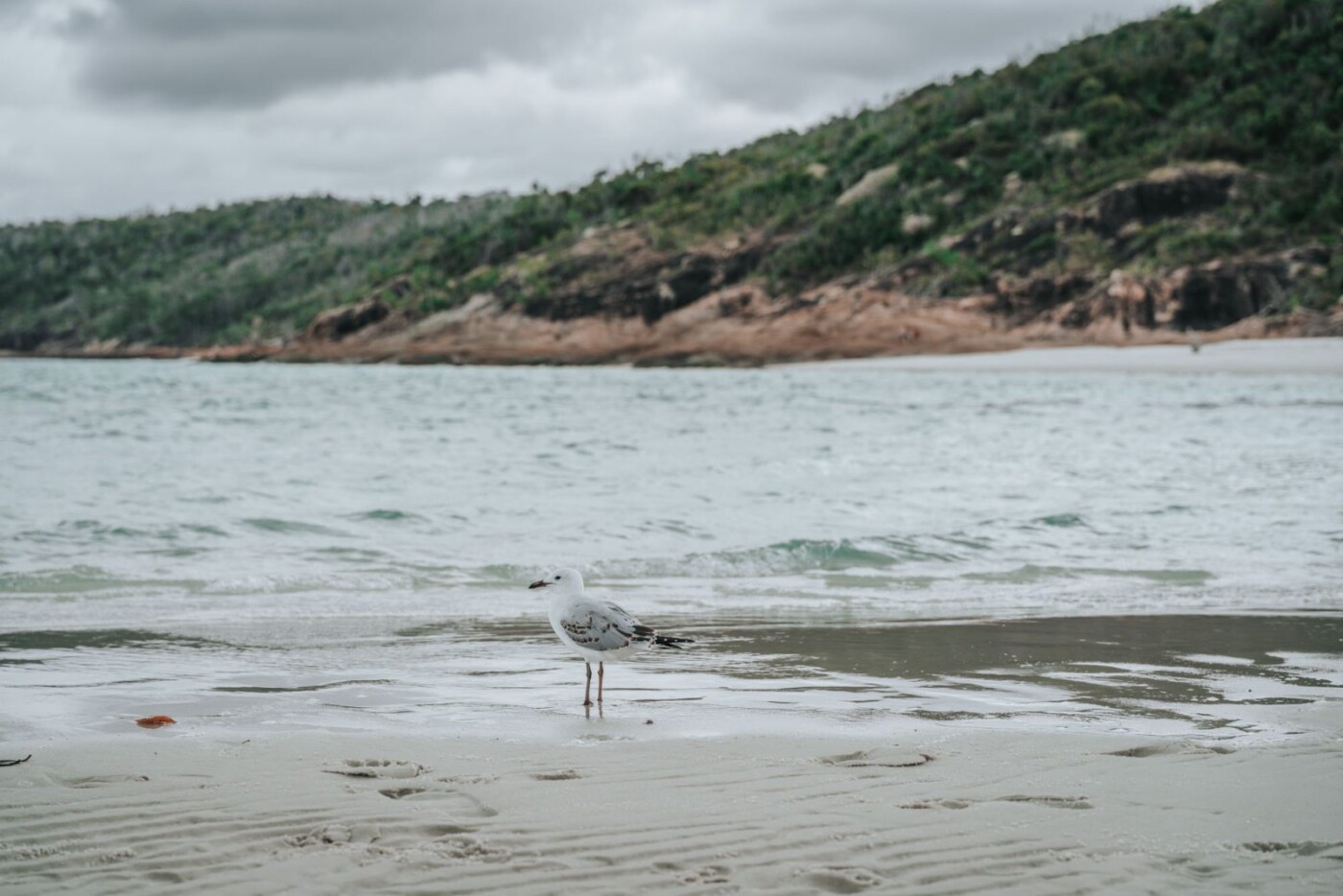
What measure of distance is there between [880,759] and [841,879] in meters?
1.34

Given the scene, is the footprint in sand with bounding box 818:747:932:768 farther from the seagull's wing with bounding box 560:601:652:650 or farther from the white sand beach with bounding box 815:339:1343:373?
the white sand beach with bounding box 815:339:1343:373

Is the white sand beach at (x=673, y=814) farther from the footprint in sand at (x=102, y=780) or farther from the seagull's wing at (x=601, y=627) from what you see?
the seagull's wing at (x=601, y=627)

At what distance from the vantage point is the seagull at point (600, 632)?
6.25m

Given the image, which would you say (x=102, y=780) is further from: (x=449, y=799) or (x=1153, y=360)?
(x=1153, y=360)

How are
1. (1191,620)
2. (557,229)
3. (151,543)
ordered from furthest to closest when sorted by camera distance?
→ (557,229) → (151,543) → (1191,620)

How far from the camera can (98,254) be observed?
13438 centimetres

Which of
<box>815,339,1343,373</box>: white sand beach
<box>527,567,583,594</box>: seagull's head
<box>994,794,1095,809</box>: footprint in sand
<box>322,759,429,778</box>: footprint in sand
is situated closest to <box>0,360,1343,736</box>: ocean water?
<box>527,567,583,594</box>: seagull's head

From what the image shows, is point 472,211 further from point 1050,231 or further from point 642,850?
point 642,850

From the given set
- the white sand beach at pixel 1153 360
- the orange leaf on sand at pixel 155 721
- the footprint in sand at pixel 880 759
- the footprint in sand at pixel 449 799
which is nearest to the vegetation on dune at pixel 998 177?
the white sand beach at pixel 1153 360

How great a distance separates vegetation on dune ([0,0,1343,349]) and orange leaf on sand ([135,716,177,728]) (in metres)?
54.4

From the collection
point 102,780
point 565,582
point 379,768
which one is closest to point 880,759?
point 379,768

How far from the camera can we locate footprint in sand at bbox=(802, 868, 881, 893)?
3736 mm

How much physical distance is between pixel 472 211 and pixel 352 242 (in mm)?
11981

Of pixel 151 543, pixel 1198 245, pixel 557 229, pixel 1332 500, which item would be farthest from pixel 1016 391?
pixel 557 229
